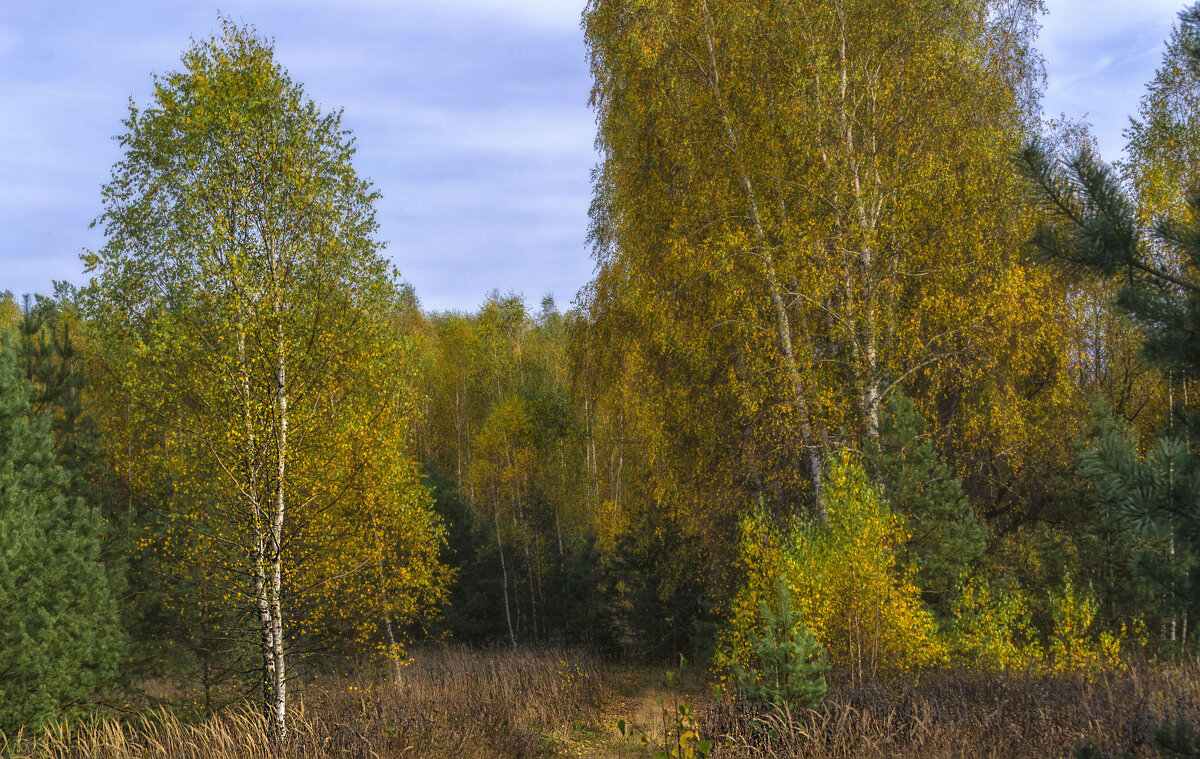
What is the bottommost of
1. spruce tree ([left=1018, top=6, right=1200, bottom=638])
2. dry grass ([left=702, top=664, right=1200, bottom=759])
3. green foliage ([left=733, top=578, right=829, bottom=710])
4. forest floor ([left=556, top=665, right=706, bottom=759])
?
forest floor ([left=556, top=665, right=706, bottom=759])

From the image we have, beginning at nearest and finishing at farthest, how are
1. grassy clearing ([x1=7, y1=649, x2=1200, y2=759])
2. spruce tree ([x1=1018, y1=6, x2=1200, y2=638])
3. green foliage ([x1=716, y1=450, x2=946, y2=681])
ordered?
spruce tree ([x1=1018, y1=6, x2=1200, y2=638]) < grassy clearing ([x1=7, y1=649, x2=1200, y2=759]) < green foliage ([x1=716, y1=450, x2=946, y2=681])

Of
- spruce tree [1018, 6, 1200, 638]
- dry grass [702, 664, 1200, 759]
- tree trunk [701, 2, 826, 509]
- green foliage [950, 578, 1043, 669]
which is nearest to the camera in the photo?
spruce tree [1018, 6, 1200, 638]

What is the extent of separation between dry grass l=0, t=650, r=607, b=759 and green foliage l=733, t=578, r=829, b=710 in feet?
10.1

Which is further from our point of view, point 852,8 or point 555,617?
point 555,617

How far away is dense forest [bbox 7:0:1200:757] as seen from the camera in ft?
30.7

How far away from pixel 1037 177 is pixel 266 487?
8084mm

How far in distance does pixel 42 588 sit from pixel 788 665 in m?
9.40

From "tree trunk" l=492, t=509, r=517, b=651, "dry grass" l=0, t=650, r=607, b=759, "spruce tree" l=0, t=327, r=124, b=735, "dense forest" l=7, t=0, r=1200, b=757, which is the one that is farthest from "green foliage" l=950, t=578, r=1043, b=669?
"tree trunk" l=492, t=509, r=517, b=651

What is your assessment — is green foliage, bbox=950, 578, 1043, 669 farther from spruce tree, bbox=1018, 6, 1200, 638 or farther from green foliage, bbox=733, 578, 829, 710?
spruce tree, bbox=1018, 6, 1200, 638

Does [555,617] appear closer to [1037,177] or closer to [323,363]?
[323,363]

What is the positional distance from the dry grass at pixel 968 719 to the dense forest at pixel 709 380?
1.17 ft

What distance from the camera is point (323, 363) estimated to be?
9.74m

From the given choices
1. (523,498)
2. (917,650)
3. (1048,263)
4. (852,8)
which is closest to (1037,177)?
(1048,263)

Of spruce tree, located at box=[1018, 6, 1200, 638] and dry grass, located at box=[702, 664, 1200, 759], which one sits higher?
spruce tree, located at box=[1018, 6, 1200, 638]
